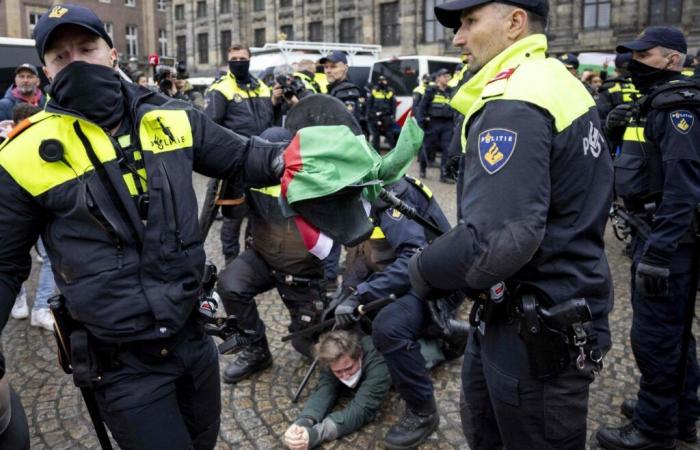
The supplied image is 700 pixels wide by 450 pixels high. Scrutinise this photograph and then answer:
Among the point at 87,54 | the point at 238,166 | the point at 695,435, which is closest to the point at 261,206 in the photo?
the point at 238,166

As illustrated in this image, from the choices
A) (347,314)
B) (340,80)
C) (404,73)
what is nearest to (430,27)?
(404,73)

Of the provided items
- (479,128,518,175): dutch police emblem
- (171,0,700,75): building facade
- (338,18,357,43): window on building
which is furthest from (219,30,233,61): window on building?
(479,128,518,175): dutch police emblem

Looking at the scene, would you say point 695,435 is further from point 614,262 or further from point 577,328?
point 614,262

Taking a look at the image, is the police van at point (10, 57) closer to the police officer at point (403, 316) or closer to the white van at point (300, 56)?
the police officer at point (403, 316)

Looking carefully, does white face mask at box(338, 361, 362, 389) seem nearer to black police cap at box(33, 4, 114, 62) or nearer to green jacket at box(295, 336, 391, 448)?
green jacket at box(295, 336, 391, 448)

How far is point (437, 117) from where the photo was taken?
39.3ft

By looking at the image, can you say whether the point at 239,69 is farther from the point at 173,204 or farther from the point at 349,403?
the point at 173,204

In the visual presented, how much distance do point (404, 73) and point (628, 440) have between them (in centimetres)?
1296

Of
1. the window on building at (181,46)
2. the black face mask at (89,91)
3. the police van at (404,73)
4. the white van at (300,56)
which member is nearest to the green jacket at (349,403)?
the black face mask at (89,91)

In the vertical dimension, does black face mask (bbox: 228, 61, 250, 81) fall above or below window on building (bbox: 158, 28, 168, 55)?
below

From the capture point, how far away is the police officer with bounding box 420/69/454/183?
462 inches

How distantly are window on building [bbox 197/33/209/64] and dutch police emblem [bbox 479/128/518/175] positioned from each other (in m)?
43.2

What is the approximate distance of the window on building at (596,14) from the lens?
25.0 meters

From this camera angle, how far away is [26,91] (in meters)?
6.33
